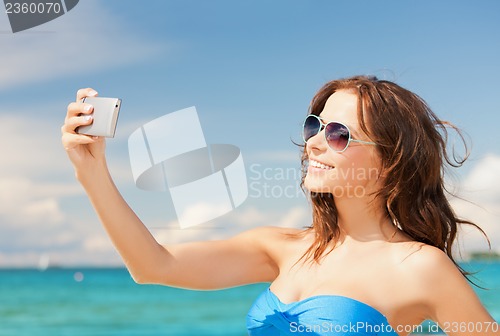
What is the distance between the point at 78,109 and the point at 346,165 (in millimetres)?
1070

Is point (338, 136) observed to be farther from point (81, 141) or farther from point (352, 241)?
point (81, 141)

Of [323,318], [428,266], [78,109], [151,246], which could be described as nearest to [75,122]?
[78,109]

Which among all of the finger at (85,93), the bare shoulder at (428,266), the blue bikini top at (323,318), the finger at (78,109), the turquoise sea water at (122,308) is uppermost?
the finger at (85,93)

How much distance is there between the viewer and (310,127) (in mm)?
3021

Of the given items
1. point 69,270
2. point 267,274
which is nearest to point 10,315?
point 69,270

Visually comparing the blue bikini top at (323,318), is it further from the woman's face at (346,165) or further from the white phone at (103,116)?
the white phone at (103,116)

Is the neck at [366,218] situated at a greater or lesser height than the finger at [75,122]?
lesser

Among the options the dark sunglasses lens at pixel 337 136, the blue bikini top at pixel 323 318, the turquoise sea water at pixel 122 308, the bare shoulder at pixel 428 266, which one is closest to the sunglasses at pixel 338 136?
the dark sunglasses lens at pixel 337 136

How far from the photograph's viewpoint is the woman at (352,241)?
8.70 ft

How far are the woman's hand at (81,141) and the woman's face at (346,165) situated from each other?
0.84 m

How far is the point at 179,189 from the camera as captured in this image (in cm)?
554

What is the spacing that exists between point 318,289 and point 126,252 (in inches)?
29.7

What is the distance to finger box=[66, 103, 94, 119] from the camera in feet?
7.96

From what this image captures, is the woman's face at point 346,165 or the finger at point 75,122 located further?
the woman's face at point 346,165
